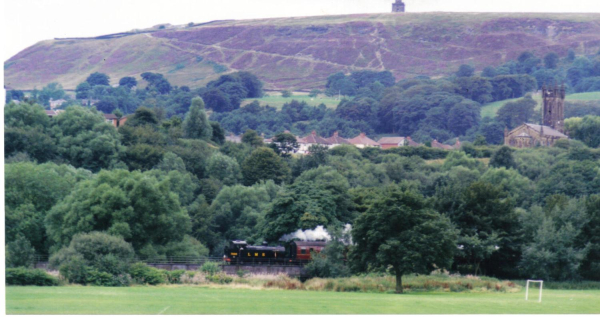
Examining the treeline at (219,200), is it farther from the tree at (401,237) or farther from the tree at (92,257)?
the tree at (401,237)

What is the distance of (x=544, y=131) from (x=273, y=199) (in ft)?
299

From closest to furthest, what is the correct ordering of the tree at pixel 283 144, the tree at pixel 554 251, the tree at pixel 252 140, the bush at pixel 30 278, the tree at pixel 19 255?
the bush at pixel 30 278
the tree at pixel 19 255
the tree at pixel 554 251
the tree at pixel 283 144
the tree at pixel 252 140

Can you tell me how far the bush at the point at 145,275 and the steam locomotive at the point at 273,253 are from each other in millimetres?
8205

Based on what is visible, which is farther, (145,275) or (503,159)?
(503,159)

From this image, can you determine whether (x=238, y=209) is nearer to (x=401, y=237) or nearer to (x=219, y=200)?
(x=219, y=200)

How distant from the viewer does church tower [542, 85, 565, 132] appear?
15512 cm

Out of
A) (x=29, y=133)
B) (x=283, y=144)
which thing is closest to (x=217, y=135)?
(x=283, y=144)

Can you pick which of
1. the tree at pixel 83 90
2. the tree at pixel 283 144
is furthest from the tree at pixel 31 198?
the tree at pixel 83 90

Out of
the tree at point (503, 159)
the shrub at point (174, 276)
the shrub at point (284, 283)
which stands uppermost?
the shrub at point (174, 276)

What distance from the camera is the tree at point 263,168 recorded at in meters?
76.5

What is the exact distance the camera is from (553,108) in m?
160

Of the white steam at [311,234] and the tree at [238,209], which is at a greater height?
the white steam at [311,234]

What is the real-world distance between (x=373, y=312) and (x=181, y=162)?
A: 4930cm

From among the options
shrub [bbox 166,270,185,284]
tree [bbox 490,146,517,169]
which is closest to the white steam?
shrub [bbox 166,270,185,284]
